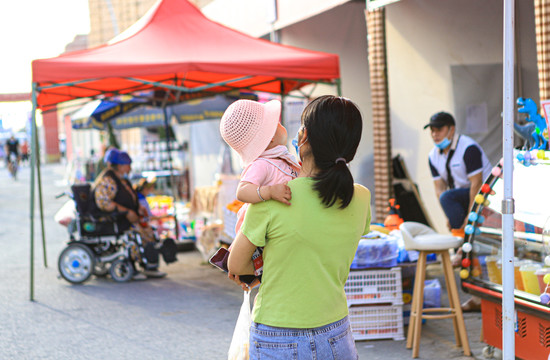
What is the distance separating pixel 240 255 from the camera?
2617mm

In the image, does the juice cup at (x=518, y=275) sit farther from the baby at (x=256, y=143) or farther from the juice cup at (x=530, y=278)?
the baby at (x=256, y=143)

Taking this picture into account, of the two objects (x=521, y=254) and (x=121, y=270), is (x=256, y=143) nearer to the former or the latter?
(x=521, y=254)

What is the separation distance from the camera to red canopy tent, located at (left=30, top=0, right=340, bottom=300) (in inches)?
308

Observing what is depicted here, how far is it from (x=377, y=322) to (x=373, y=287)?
0.31m

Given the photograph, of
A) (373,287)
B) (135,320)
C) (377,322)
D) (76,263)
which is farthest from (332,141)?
(76,263)

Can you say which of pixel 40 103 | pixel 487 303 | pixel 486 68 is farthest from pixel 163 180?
pixel 487 303

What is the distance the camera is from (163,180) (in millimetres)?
15398

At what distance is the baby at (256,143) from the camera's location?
110 inches

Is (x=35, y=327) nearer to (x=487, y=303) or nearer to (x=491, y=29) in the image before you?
(x=487, y=303)

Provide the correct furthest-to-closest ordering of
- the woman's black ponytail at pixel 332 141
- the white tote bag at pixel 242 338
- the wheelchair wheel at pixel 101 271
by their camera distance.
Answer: the wheelchair wheel at pixel 101 271
the white tote bag at pixel 242 338
the woman's black ponytail at pixel 332 141

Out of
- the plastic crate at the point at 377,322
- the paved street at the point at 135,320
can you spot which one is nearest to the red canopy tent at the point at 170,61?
the paved street at the point at 135,320

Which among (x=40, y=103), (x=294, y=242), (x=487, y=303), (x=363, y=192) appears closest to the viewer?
(x=294, y=242)

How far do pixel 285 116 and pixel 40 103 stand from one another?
399 centimetres

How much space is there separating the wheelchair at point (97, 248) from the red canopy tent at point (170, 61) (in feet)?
2.65
